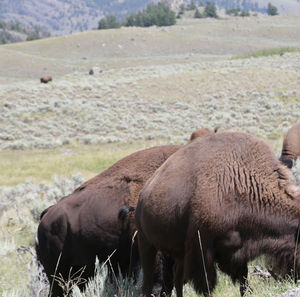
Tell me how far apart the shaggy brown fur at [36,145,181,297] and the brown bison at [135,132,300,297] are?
0.78 metres

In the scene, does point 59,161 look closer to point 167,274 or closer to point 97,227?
point 97,227

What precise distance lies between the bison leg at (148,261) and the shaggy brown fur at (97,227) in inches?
21.3

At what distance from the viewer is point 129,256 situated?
4.89 m

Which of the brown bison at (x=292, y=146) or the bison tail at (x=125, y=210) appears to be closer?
the bison tail at (x=125, y=210)

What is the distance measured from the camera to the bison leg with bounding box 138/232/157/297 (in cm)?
420

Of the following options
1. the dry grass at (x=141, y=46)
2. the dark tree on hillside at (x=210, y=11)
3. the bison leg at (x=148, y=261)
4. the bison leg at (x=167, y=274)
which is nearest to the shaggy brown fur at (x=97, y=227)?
the bison leg at (x=167, y=274)

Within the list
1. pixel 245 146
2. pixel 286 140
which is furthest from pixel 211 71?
pixel 245 146

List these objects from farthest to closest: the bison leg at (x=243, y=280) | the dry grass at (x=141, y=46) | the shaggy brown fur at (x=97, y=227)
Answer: the dry grass at (x=141, y=46) < the shaggy brown fur at (x=97, y=227) < the bison leg at (x=243, y=280)

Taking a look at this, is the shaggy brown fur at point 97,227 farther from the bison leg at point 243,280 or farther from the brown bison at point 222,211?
the bison leg at point 243,280

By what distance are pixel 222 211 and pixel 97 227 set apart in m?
1.69

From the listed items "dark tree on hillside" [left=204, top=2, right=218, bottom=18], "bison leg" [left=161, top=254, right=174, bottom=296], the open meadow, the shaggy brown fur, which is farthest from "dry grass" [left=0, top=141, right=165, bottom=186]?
"dark tree on hillside" [left=204, top=2, right=218, bottom=18]

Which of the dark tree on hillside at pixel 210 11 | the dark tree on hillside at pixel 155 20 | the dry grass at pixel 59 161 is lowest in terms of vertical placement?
Result: the dry grass at pixel 59 161

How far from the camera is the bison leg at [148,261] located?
13.8ft

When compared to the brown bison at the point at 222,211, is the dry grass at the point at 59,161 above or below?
below
